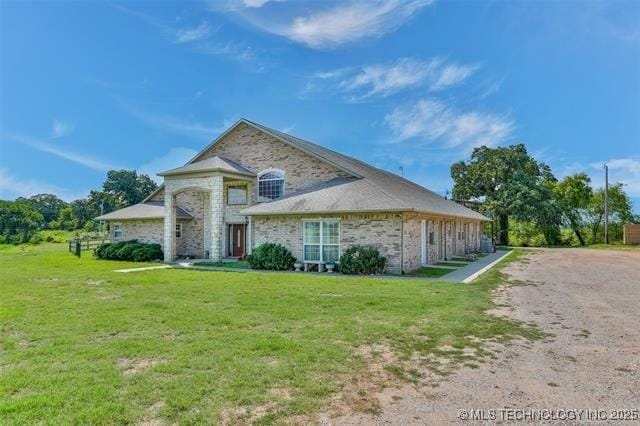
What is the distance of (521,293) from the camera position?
10.8m

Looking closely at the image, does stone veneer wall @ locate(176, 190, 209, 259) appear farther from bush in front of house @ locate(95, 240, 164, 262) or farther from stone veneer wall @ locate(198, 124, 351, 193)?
stone veneer wall @ locate(198, 124, 351, 193)

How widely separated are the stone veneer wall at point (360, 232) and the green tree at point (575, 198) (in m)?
31.2

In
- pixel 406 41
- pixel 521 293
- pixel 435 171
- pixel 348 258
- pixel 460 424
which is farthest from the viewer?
pixel 435 171

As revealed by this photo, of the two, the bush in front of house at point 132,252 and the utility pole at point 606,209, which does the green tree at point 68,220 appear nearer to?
the bush in front of house at point 132,252

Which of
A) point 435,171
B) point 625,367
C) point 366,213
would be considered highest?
point 435,171

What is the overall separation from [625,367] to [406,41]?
18182 millimetres

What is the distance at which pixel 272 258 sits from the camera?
54.9 ft

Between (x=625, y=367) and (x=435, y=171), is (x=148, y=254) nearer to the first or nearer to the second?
(x=625, y=367)

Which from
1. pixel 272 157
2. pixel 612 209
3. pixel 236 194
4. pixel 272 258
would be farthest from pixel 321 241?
pixel 612 209

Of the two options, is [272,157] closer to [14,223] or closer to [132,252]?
[132,252]

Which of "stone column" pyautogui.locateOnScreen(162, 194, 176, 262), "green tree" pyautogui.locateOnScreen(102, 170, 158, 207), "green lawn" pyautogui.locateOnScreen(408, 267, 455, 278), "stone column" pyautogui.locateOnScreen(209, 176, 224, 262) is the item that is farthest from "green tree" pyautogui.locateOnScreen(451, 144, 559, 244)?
"green tree" pyautogui.locateOnScreen(102, 170, 158, 207)

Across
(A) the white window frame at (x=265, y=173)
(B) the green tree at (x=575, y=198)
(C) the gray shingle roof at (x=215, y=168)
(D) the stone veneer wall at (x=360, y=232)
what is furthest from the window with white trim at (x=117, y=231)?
(B) the green tree at (x=575, y=198)

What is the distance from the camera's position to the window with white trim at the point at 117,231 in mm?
25536

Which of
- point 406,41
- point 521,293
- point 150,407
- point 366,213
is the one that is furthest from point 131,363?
point 406,41
